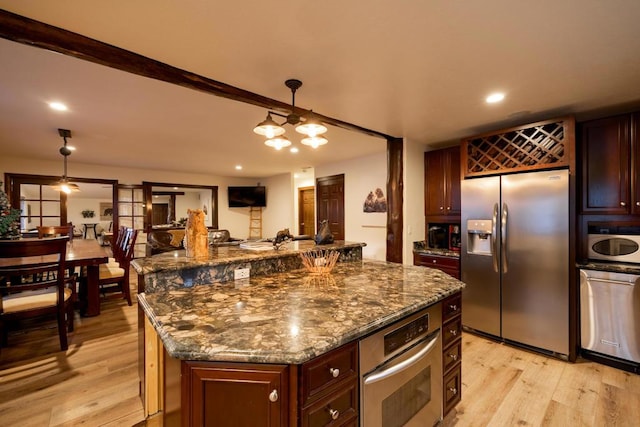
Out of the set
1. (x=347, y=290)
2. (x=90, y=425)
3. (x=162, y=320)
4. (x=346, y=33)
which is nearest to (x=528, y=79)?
(x=346, y=33)

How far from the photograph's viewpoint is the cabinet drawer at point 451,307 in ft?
5.32

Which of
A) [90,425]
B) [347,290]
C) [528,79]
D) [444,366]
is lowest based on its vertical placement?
[90,425]

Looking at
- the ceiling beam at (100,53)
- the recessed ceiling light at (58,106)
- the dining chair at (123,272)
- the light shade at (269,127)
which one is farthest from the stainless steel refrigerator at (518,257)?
the dining chair at (123,272)

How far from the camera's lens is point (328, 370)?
100 cm

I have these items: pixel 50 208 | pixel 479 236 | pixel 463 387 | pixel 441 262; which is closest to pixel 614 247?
pixel 479 236

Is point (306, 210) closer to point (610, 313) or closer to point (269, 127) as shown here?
point (269, 127)

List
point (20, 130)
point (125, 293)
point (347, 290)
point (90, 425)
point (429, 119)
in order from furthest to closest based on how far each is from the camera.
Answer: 1. point (125, 293)
2. point (20, 130)
3. point (429, 119)
4. point (90, 425)
5. point (347, 290)

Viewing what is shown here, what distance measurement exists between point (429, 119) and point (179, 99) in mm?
2533

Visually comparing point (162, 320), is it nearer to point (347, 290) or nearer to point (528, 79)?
point (347, 290)

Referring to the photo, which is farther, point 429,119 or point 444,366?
point 429,119

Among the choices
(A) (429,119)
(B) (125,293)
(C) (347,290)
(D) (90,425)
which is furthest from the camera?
(B) (125,293)

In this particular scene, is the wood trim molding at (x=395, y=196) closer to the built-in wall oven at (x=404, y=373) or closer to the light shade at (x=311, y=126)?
the light shade at (x=311, y=126)

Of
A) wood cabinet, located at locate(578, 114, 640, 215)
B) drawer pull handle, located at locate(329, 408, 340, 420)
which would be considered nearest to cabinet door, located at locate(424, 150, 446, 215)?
wood cabinet, located at locate(578, 114, 640, 215)

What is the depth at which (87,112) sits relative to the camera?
2.78 meters
